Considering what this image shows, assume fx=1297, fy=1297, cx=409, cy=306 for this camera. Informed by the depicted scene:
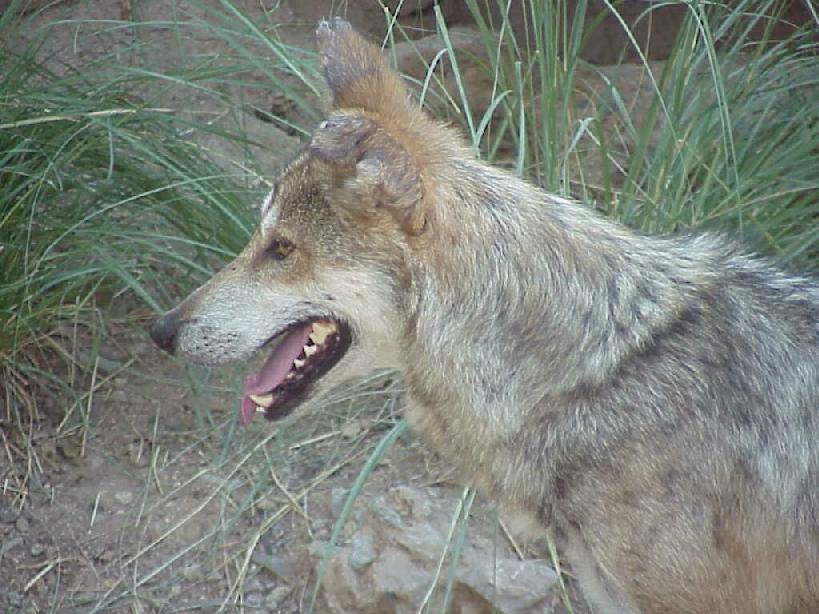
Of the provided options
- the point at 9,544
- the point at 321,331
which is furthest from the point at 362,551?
the point at 9,544

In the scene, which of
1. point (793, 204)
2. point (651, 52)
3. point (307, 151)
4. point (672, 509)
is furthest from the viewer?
point (651, 52)

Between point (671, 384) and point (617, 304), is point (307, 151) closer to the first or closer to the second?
point (617, 304)

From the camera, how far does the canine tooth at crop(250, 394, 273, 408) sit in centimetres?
396

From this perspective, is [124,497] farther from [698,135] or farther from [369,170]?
[698,135]

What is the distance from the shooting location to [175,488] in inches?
210

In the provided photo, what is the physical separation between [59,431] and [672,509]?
290cm

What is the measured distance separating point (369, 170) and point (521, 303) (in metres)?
0.63

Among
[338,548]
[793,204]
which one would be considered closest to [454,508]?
[338,548]

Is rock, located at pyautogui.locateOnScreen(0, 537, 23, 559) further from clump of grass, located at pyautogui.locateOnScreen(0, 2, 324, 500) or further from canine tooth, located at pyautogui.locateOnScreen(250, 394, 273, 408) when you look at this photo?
canine tooth, located at pyautogui.locateOnScreen(250, 394, 273, 408)

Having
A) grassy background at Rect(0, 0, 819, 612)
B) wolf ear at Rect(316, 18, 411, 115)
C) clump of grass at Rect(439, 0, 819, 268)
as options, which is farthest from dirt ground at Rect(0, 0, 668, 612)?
wolf ear at Rect(316, 18, 411, 115)

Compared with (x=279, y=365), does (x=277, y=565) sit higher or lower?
lower

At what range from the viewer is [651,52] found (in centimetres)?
757

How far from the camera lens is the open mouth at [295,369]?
3.92 metres

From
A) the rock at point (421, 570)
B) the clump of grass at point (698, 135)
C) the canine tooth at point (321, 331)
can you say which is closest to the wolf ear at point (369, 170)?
the canine tooth at point (321, 331)
